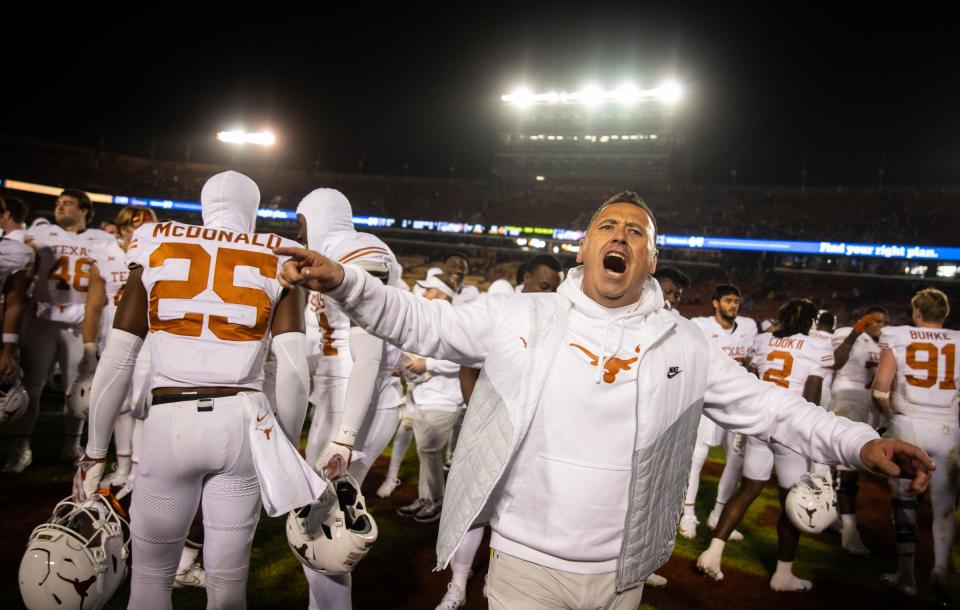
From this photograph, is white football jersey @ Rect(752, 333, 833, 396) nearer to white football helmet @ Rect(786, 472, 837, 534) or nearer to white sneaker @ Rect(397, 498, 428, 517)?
white football helmet @ Rect(786, 472, 837, 534)

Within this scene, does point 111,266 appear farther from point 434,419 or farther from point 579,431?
point 579,431

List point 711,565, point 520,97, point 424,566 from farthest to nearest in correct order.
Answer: point 520,97
point 711,565
point 424,566

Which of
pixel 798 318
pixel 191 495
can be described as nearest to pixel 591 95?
pixel 798 318

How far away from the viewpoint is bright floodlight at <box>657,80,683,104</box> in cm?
3466

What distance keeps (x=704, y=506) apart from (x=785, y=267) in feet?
83.0

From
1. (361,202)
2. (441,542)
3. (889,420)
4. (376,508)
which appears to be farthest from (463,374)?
(361,202)

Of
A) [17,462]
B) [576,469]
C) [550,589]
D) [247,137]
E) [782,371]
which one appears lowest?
[17,462]

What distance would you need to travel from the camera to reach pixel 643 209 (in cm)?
231

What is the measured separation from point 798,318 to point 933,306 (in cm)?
99

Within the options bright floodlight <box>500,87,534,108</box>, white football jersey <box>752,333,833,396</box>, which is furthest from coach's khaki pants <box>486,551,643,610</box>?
bright floodlight <box>500,87,534,108</box>

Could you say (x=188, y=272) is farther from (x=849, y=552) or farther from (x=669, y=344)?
(x=849, y=552)

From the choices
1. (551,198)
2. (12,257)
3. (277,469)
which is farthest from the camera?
(551,198)

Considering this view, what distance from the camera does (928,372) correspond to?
471 centimetres

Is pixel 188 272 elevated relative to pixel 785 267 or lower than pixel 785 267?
lower
